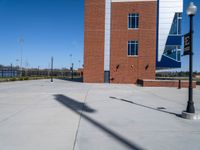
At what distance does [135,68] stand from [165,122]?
→ 28.6 m

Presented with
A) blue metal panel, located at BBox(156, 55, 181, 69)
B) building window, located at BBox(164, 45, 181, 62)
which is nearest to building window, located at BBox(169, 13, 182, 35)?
building window, located at BBox(164, 45, 181, 62)

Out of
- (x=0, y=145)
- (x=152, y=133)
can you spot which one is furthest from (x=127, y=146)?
(x=0, y=145)

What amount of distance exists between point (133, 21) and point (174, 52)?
8.18 m

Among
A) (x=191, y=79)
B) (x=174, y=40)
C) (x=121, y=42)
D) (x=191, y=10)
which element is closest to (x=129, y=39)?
(x=121, y=42)

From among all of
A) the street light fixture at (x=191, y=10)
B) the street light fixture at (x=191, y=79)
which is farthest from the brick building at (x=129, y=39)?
the street light fixture at (x=191, y=10)

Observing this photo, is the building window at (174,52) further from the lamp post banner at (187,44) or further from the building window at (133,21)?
the lamp post banner at (187,44)

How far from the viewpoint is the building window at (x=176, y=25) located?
118 ft

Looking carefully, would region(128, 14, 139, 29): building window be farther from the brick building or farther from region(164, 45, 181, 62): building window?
region(164, 45, 181, 62): building window

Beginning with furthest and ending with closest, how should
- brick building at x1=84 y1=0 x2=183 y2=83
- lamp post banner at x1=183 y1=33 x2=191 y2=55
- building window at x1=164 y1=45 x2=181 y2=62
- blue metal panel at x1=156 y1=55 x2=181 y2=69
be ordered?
brick building at x1=84 y1=0 x2=183 y2=83 → blue metal panel at x1=156 y1=55 x2=181 y2=69 → building window at x1=164 y1=45 x2=181 y2=62 → lamp post banner at x1=183 y1=33 x2=191 y2=55

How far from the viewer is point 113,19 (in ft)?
120

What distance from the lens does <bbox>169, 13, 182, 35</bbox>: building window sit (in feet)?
118

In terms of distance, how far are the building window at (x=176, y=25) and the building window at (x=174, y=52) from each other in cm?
227

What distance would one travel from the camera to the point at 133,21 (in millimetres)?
36688

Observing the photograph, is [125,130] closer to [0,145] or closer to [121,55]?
[0,145]
